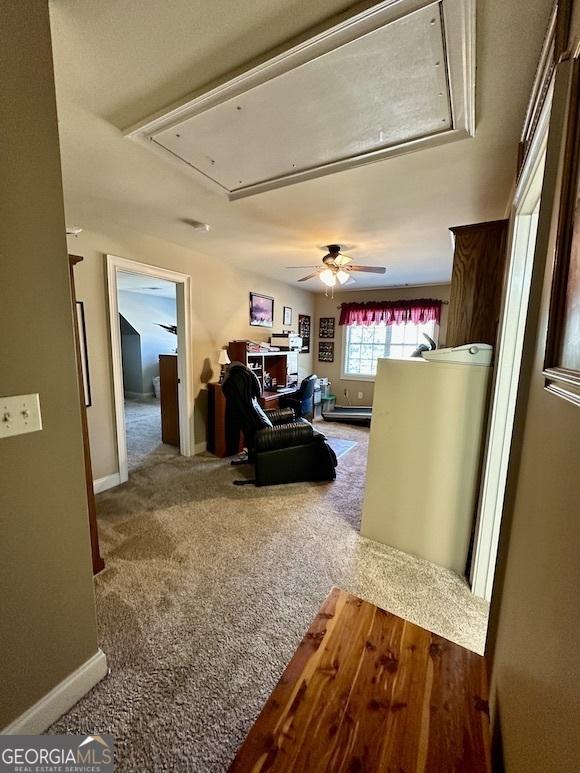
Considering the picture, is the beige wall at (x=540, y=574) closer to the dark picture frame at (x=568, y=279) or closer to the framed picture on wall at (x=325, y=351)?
the dark picture frame at (x=568, y=279)

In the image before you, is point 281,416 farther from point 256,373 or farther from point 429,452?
point 429,452

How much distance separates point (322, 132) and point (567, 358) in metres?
1.54

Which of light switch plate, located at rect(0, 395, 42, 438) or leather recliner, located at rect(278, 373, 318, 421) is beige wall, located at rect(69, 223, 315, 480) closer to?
leather recliner, located at rect(278, 373, 318, 421)

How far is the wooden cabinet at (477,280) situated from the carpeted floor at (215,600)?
5.23 feet

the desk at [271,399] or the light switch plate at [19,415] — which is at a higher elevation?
the light switch plate at [19,415]

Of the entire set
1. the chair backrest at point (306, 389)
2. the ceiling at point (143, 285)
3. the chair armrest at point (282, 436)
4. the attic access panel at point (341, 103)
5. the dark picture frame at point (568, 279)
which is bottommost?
the chair armrest at point (282, 436)

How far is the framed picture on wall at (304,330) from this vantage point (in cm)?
602

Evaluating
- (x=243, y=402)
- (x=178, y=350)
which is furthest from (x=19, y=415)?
(x=178, y=350)

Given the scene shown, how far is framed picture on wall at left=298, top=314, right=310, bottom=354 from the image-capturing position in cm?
602

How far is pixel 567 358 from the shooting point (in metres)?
0.57

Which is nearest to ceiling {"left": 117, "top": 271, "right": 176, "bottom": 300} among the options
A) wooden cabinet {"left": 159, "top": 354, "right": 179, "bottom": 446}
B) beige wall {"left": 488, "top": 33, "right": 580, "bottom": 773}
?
wooden cabinet {"left": 159, "top": 354, "right": 179, "bottom": 446}

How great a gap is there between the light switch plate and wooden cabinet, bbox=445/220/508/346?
2288mm

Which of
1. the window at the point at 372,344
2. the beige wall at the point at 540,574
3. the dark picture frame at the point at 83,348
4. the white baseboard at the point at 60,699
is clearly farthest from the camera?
the window at the point at 372,344

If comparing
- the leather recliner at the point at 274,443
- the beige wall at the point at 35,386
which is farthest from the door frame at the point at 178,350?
the beige wall at the point at 35,386
